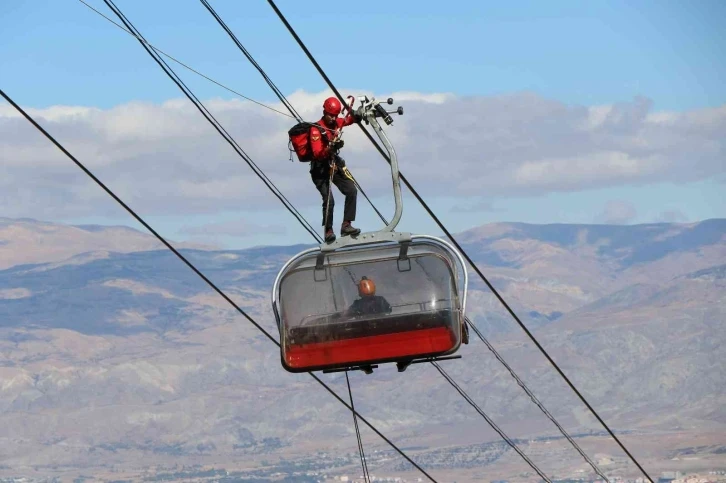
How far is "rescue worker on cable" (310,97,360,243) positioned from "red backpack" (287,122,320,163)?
3.1 inches

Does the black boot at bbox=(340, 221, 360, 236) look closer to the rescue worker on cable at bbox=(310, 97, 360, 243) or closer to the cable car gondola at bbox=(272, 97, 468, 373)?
the rescue worker on cable at bbox=(310, 97, 360, 243)

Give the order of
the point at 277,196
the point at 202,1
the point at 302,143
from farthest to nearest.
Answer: the point at 277,196 → the point at 302,143 → the point at 202,1

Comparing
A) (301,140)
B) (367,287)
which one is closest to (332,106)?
(301,140)

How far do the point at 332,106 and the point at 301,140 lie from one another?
0.78m

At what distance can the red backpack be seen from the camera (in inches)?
879

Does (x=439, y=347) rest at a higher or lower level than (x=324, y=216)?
lower

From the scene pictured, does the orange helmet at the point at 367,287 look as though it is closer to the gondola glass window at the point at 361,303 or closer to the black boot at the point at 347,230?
the gondola glass window at the point at 361,303

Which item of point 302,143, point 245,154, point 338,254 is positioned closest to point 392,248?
point 338,254

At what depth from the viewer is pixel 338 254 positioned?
22.5m

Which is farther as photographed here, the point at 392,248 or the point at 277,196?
the point at 277,196

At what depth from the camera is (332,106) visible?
73.0 feet

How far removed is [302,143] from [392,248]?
91.0 inches

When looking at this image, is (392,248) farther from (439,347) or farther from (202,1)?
(202,1)

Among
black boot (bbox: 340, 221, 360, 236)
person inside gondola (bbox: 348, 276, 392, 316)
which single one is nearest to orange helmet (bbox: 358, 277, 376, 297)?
person inside gondola (bbox: 348, 276, 392, 316)
